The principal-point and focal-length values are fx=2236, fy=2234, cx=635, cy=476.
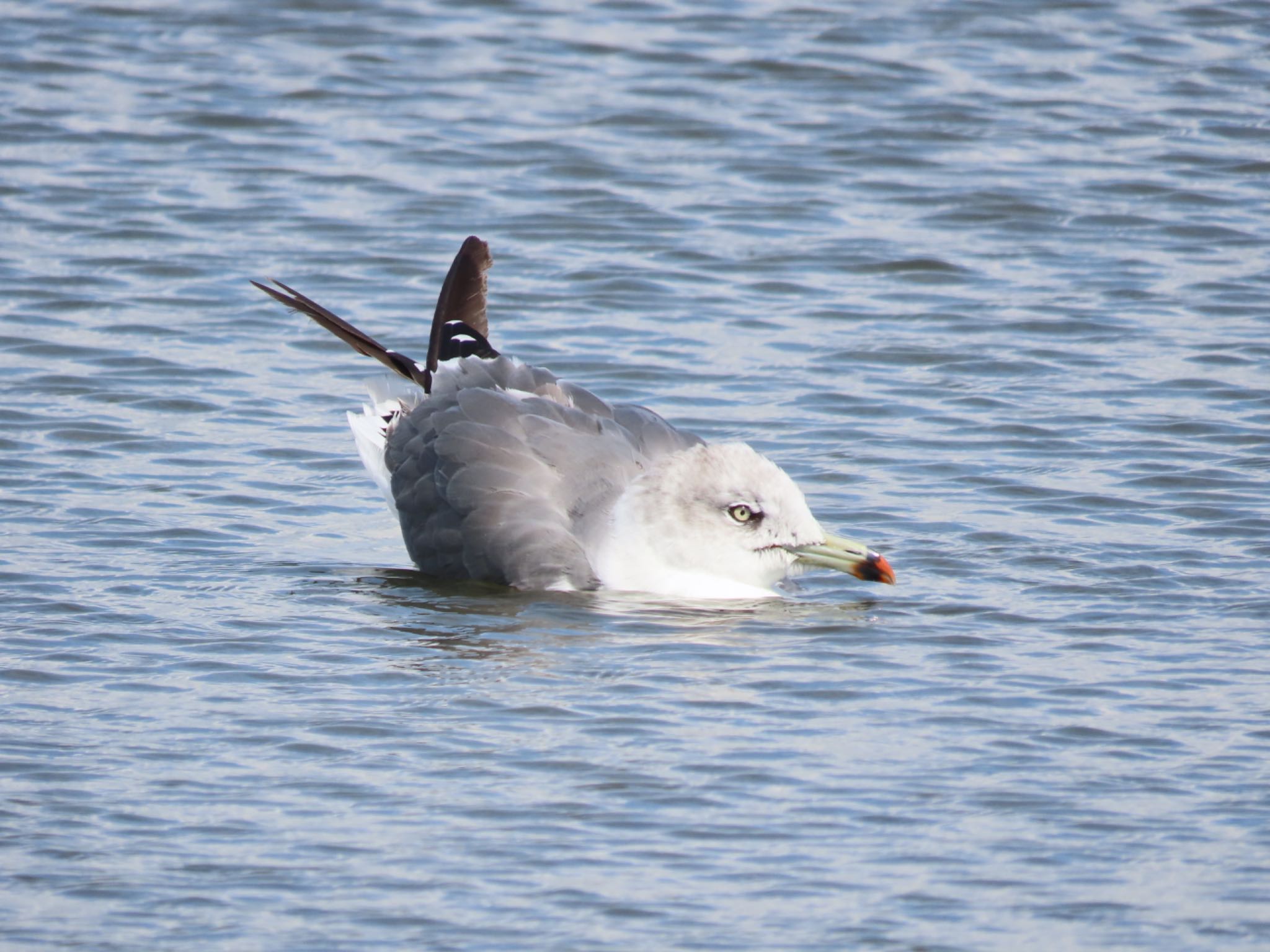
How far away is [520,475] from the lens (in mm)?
7949

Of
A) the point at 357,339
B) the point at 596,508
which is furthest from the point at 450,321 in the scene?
the point at 596,508

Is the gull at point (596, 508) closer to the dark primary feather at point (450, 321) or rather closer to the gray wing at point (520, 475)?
the gray wing at point (520, 475)

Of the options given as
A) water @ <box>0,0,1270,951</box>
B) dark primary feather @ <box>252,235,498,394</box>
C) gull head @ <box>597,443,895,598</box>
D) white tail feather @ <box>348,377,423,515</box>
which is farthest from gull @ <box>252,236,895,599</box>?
dark primary feather @ <box>252,235,498,394</box>

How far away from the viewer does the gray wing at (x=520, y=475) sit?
25.8 ft

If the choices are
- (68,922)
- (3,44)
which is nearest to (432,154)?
(3,44)

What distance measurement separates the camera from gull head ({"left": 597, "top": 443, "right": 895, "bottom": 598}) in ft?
25.9

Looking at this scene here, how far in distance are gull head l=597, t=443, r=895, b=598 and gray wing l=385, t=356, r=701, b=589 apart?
0.34 ft

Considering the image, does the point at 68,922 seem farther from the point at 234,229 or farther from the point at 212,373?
the point at 234,229

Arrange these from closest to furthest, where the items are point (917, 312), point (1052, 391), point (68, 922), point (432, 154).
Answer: point (68, 922)
point (1052, 391)
point (917, 312)
point (432, 154)

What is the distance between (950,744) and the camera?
6395mm

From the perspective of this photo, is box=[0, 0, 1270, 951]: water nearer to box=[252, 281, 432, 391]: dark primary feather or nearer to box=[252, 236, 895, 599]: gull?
box=[252, 236, 895, 599]: gull

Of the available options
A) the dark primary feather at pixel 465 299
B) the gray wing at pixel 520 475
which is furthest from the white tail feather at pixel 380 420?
the gray wing at pixel 520 475

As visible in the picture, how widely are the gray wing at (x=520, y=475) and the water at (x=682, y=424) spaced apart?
18 cm

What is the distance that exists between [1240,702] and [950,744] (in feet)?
3.21
